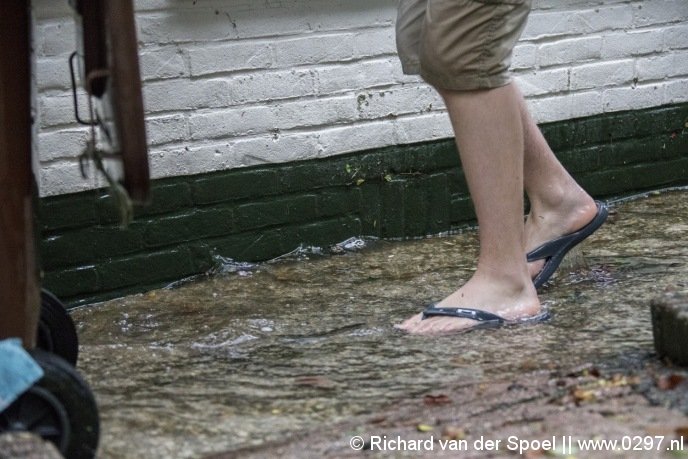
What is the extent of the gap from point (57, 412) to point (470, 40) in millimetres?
1552

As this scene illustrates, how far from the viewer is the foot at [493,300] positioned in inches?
132

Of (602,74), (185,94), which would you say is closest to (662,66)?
(602,74)

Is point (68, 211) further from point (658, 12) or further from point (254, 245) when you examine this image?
point (658, 12)

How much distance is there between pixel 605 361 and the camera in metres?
2.86

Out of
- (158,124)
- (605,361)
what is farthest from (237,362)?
(158,124)

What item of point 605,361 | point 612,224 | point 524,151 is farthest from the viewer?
point 612,224

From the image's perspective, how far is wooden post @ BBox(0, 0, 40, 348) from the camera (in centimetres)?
228

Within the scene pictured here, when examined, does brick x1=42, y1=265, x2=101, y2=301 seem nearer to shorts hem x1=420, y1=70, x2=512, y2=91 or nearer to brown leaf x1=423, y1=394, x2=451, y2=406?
shorts hem x1=420, y1=70, x2=512, y2=91

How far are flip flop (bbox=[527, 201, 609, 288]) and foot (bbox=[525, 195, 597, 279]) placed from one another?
1 cm

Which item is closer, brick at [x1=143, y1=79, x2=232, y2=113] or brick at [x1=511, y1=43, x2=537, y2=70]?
brick at [x1=143, y1=79, x2=232, y2=113]

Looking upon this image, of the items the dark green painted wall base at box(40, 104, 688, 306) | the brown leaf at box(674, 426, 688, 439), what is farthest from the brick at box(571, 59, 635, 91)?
the brown leaf at box(674, 426, 688, 439)

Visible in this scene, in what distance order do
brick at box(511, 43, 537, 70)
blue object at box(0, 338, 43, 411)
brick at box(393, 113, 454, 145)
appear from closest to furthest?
blue object at box(0, 338, 43, 411) < brick at box(393, 113, 454, 145) < brick at box(511, 43, 537, 70)

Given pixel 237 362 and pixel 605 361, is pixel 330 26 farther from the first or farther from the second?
pixel 605 361

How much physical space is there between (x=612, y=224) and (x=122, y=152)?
3.06m
